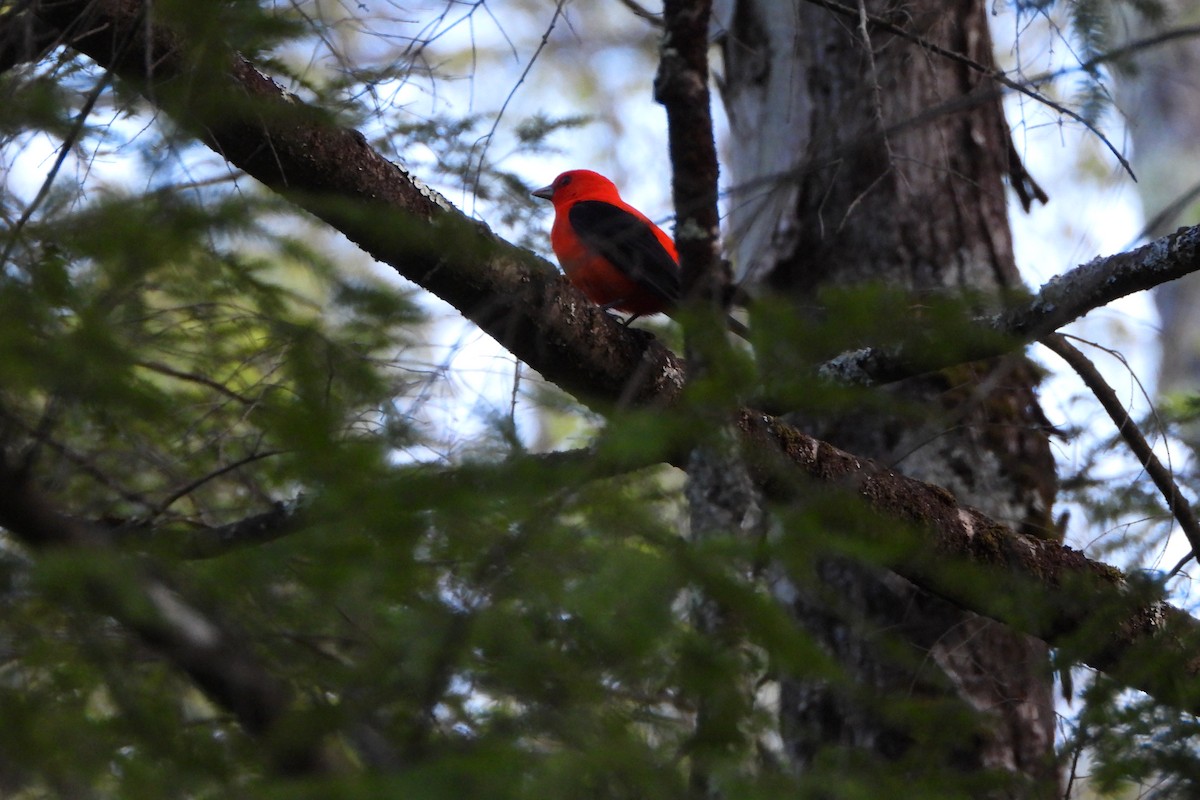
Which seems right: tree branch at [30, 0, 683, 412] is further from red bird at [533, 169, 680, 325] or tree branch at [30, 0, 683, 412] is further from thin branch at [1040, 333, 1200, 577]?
thin branch at [1040, 333, 1200, 577]

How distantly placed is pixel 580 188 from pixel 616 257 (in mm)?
2339

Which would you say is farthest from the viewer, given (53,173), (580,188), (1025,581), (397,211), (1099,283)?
(580,188)

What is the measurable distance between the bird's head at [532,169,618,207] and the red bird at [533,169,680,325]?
95mm

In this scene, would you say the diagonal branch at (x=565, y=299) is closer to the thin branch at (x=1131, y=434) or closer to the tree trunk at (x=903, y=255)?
the thin branch at (x=1131, y=434)

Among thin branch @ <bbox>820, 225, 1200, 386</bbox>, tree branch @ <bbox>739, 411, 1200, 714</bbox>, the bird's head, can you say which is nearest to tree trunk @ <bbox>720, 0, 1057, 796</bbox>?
tree branch @ <bbox>739, 411, 1200, 714</bbox>

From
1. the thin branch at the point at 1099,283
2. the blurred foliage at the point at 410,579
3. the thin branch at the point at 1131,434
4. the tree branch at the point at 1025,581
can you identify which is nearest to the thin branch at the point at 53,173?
the blurred foliage at the point at 410,579

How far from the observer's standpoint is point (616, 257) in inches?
161

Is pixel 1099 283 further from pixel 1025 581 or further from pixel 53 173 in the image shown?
pixel 53 173

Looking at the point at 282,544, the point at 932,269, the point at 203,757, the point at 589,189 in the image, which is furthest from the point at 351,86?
the point at 589,189

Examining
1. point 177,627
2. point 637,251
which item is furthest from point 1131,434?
point 177,627

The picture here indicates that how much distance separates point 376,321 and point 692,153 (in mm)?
950

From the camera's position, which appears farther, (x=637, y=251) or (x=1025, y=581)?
(x=637, y=251)

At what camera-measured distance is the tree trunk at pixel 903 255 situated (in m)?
4.12

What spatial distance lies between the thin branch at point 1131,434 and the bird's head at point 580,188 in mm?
3041
